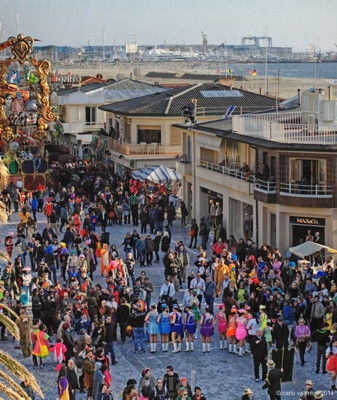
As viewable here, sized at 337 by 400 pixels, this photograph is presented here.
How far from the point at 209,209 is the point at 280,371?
2419 centimetres

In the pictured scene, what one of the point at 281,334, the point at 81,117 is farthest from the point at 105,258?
the point at 81,117

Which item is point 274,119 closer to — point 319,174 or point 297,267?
point 319,174

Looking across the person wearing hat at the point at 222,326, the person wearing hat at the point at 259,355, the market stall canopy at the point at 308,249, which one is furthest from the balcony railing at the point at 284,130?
the person wearing hat at the point at 259,355

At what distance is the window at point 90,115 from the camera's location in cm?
7181

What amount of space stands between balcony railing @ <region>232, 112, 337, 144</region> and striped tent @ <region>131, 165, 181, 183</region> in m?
8.93

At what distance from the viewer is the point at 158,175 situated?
5006cm

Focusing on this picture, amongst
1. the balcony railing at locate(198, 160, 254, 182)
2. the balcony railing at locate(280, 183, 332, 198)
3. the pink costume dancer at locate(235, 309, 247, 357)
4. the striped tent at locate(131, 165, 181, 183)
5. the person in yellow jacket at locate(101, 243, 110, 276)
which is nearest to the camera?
the pink costume dancer at locate(235, 309, 247, 357)

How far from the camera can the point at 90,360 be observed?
67.7 ft

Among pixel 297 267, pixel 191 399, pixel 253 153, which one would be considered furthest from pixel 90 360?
pixel 253 153

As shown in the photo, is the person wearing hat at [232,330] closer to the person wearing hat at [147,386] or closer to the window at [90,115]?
the person wearing hat at [147,386]

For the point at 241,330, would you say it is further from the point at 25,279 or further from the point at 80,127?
the point at 80,127

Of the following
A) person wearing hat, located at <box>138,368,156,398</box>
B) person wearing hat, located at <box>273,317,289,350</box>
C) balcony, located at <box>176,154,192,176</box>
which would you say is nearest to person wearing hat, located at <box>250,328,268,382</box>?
person wearing hat, located at <box>273,317,289,350</box>

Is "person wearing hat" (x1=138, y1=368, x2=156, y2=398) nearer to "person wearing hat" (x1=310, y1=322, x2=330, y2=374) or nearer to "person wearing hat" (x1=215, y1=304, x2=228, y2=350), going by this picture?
"person wearing hat" (x1=310, y1=322, x2=330, y2=374)

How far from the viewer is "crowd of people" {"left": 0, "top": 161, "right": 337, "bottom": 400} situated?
825 inches
